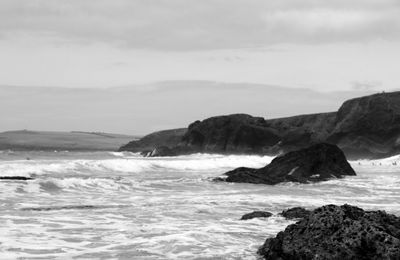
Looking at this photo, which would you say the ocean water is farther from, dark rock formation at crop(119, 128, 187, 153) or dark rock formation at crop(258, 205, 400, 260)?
dark rock formation at crop(119, 128, 187, 153)

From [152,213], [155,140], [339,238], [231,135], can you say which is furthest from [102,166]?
[155,140]

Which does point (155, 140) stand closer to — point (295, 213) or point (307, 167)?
point (307, 167)

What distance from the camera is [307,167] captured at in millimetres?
31562

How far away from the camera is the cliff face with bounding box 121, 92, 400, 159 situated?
6825cm

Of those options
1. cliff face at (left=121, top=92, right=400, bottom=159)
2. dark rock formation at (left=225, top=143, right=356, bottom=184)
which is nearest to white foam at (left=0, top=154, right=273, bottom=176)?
dark rock formation at (left=225, top=143, right=356, bottom=184)

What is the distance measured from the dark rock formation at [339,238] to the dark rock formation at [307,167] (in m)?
17.8

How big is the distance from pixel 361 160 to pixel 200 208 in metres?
48.6

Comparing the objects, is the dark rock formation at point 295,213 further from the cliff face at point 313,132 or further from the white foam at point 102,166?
the cliff face at point 313,132

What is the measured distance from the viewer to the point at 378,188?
25.8 meters

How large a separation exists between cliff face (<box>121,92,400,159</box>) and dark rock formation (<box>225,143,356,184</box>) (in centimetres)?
3214

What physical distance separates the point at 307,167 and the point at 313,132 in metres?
43.2

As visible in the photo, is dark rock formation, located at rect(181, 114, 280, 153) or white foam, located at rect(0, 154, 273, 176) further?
dark rock formation, located at rect(181, 114, 280, 153)

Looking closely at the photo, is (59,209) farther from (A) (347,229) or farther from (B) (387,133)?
(B) (387,133)

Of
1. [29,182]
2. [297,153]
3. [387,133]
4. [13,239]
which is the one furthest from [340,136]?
[13,239]
